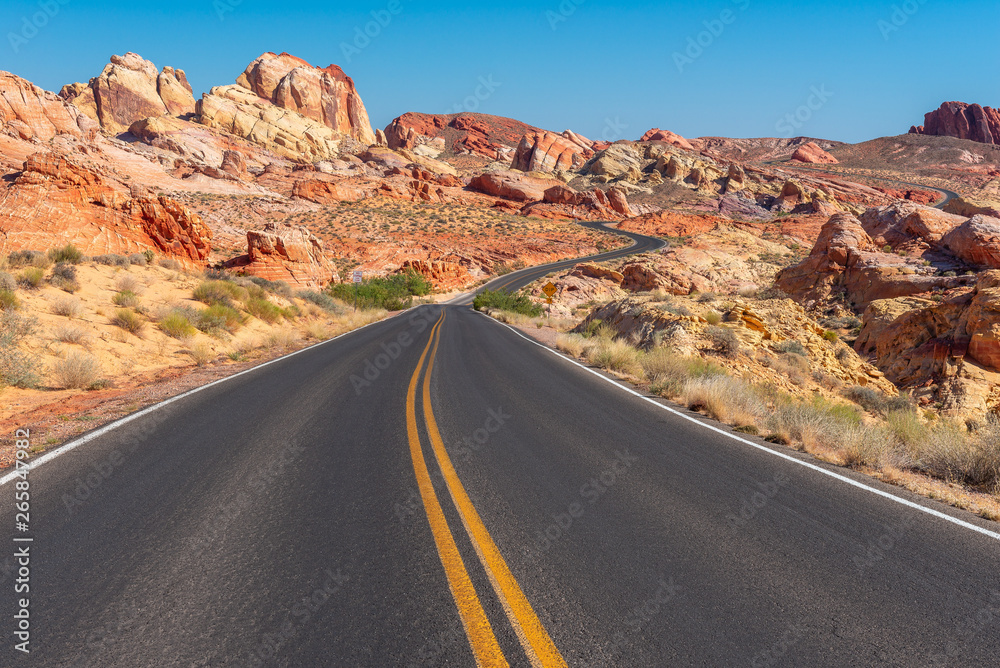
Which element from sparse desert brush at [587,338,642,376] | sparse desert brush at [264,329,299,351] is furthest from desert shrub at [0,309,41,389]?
sparse desert brush at [587,338,642,376]

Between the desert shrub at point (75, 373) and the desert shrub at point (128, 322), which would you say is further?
the desert shrub at point (128, 322)

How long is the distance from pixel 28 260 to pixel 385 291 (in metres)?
23.6

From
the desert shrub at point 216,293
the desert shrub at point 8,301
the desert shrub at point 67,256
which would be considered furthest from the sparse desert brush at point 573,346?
the desert shrub at point 67,256

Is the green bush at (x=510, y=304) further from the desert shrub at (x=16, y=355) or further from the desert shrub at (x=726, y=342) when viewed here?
the desert shrub at (x=16, y=355)

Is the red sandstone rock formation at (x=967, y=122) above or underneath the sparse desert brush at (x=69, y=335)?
above

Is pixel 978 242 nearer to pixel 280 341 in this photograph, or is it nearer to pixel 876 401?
pixel 876 401

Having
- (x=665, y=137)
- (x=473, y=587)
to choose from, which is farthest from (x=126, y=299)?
(x=665, y=137)

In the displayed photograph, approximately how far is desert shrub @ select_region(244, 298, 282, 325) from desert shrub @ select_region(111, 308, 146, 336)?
5.42m

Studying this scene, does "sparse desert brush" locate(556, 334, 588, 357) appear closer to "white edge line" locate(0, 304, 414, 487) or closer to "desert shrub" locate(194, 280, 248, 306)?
"white edge line" locate(0, 304, 414, 487)

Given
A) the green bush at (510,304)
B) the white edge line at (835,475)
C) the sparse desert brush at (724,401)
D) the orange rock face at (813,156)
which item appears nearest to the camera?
the white edge line at (835,475)

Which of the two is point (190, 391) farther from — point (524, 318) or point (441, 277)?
point (441, 277)

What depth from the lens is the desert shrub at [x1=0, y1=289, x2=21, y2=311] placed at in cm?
1039

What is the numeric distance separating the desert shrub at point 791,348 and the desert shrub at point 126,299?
61.5 ft

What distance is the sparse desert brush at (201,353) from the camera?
1212 cm
